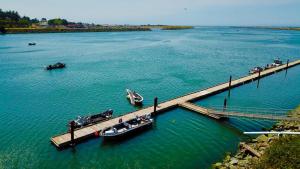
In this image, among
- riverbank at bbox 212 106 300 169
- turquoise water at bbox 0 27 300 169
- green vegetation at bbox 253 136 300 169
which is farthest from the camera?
turquoise water at bbox 0 27 300 169

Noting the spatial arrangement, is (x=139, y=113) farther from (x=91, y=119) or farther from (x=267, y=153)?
(x=267, y=153)

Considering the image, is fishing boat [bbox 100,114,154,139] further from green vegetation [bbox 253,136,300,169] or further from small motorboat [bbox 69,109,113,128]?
green vegetation [bbox 253,136,300,169]

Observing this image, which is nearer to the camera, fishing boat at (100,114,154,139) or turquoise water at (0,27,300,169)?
turquoise water at (0,27,300,169)

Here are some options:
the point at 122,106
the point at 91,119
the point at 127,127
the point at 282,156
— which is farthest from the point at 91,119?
the point at 282,156

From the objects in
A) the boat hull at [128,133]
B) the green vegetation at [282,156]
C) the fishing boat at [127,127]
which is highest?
the green vegetation at [282,156]

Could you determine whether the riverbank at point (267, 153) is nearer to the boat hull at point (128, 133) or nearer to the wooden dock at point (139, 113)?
the boat hull at point (128, 133)

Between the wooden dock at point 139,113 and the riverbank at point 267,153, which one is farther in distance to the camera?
the wooden dock at point 139,113

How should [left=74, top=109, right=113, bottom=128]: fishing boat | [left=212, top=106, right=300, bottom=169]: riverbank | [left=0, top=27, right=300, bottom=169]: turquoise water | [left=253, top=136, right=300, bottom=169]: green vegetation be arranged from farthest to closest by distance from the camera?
[left=74, top=109, right=113, bottom=128]: fishing boat < [left=0, top=27, right=300, bottom=169]: turquoise water < [left=212, top=106, right=300, bottom=169]: riverbank < [left=253, top=136, right=300, bottom=169]: green vegetation

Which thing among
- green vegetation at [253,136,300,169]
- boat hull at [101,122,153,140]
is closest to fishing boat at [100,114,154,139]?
boat hull at [101,122,153,140]

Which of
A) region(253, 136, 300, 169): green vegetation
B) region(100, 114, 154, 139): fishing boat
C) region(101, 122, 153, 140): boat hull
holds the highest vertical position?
region(253, 136, 300, 169): green vegetation

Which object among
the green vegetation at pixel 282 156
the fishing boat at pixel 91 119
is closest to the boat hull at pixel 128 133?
the fishing boat at pixel 91 119
